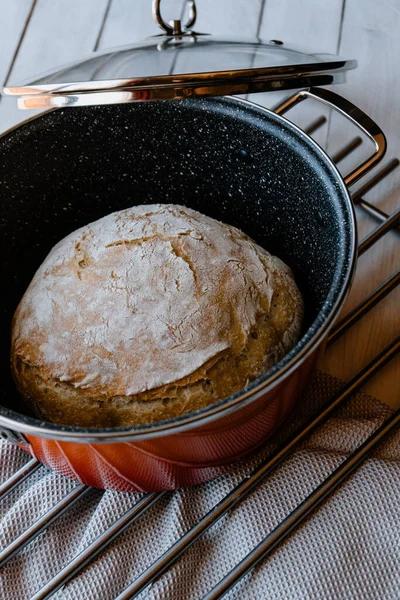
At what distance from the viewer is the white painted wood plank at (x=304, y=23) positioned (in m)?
1.21

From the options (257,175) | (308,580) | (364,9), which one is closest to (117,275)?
(257,175)

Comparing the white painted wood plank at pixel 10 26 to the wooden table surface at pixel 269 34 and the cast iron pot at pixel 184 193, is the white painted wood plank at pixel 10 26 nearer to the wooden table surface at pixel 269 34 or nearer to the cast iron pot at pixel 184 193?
the wooden table surface at pixel 269 34

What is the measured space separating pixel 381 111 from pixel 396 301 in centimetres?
38

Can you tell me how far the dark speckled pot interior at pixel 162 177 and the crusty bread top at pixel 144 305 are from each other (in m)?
0.08

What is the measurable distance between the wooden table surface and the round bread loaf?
0.34 meters

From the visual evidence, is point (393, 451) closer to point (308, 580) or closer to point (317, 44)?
point (308, 580)

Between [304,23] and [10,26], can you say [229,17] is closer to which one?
[304,23]

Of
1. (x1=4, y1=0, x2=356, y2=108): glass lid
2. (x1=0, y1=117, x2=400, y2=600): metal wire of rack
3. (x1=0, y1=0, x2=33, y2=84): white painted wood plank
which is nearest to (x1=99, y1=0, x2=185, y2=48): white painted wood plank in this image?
(x1=0, y1=0, x2=33, y2=84): white painted wood plank

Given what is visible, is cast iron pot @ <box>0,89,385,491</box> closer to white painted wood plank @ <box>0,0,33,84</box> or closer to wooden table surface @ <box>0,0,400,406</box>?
wooden table surface @ <box>0,0,400,406</box>

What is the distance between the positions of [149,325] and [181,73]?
270 millimetres

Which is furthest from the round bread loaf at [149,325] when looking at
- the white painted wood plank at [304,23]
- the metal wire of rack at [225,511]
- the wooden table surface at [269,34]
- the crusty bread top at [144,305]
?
the white painted wood plank at [304,23]

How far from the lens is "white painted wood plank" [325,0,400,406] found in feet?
2.97

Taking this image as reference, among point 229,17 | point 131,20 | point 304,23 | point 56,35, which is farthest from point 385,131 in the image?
point 56,35

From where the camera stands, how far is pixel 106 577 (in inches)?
28.4
